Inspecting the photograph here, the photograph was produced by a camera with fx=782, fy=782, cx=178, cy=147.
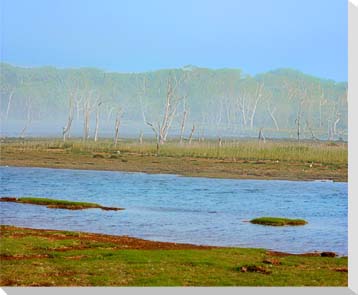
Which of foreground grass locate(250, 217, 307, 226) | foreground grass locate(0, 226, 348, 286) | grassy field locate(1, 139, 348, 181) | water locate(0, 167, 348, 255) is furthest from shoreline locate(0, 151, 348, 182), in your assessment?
foreground grass locate(0, 226, 348, 286)

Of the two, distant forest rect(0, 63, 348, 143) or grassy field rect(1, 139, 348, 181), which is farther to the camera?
distant forest rect(0, 63, 348, 143)

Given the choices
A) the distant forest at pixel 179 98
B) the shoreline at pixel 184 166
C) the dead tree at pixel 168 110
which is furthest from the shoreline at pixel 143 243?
the distant forest at pixel 179 98

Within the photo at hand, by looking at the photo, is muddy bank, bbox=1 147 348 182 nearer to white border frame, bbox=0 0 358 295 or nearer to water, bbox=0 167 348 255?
water, bbox=0 167 348 255

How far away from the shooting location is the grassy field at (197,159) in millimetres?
30812

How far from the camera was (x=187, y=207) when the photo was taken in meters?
22.8

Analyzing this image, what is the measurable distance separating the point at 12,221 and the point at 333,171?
54.4ft

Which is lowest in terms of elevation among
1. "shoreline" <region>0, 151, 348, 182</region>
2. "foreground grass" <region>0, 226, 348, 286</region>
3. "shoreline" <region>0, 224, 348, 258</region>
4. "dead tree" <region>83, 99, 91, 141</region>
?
"shoreline" <region>0, 224, 348, 258</region>

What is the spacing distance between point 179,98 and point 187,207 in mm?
23694

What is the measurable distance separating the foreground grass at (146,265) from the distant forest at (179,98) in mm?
30530

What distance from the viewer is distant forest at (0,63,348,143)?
47.0 m

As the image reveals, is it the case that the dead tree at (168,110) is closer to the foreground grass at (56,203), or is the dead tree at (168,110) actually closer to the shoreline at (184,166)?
the shoreline at (184,166)

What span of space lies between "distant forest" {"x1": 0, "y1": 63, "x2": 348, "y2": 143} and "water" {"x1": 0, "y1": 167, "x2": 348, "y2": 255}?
16116 mm
